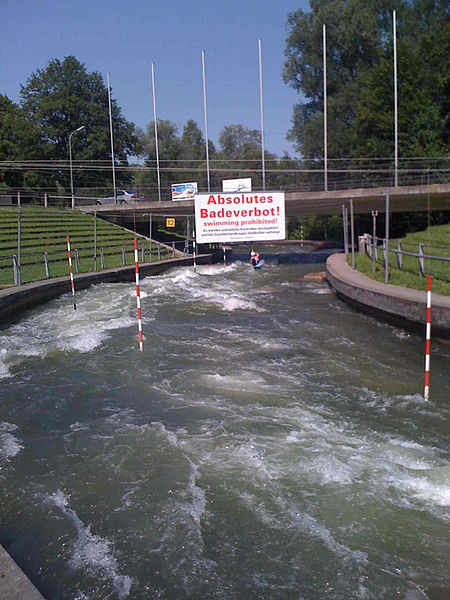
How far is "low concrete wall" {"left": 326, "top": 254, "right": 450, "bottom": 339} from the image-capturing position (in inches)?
423

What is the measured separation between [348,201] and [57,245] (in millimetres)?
18300

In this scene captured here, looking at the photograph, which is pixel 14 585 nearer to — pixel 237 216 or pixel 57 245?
pixel 237 216

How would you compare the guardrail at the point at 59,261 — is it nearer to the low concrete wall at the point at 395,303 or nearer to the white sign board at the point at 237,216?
the white sign board at the point at 237,216

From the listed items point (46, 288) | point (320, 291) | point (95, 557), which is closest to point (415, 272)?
point (320, 291)

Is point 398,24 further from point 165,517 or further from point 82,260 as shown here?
point 165,517

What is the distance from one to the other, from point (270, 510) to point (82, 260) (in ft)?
72.6

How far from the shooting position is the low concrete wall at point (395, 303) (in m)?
10.7

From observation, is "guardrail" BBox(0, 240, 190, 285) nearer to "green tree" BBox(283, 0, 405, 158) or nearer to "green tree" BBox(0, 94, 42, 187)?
"green tree" BBox(0, 94, 42, 187)

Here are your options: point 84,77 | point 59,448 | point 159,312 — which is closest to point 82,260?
point 159,312

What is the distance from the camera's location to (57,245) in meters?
27.5

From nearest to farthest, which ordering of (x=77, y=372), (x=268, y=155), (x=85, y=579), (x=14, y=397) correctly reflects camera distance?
(x=85, y=579) < (x=14, y=397) < (x=77, y=372) < (x=268, y=155)

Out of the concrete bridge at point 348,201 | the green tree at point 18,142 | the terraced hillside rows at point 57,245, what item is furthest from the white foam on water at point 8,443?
the green tree at point 18,142

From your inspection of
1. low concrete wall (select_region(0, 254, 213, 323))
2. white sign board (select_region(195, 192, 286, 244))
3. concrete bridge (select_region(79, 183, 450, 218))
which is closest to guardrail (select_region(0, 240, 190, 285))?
low concrete wall (select_region(0, 254, 213, 323))

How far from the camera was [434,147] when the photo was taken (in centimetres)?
4566
